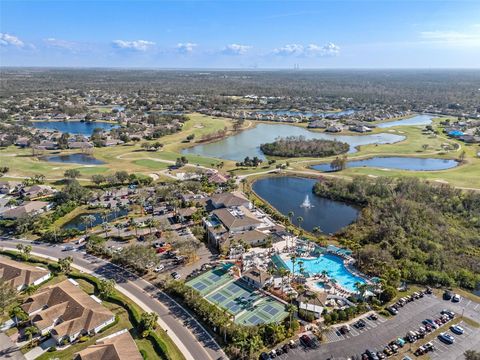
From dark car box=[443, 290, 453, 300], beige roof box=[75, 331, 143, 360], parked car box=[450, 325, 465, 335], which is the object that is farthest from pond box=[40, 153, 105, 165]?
parked car box=[450, 325, 465, 335]

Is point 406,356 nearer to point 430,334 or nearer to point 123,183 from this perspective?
point 430,334

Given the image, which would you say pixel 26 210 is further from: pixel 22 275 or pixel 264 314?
pixel 264 314

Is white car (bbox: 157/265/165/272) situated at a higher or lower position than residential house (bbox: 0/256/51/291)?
lower

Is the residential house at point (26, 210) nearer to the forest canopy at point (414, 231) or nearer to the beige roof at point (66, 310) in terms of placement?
the beige roof at point (66, 310)

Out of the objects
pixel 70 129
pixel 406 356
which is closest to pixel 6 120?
pixel 70 129

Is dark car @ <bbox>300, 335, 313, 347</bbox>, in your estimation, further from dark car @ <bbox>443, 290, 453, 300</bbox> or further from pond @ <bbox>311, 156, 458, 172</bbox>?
pond @ <bbox>311, 156, 458, 172</bbox>

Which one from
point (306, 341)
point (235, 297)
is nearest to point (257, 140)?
point (235, 297)

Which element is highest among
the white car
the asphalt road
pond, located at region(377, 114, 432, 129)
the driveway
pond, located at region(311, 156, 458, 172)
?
pond, located at region(377, 114, 432, 129)
